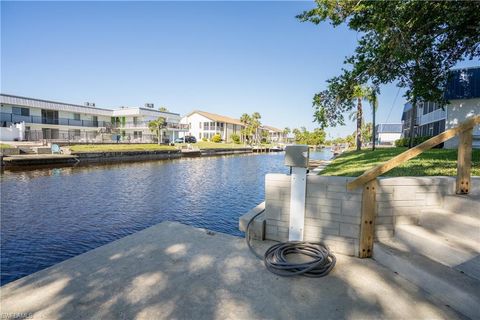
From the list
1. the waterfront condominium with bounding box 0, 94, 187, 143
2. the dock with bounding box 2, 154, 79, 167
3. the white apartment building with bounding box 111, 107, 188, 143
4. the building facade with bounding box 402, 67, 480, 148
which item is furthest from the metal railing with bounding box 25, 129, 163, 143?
the building facade with bounding box 402, 67, 480, 148

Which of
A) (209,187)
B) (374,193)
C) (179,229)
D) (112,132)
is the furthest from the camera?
(112,132)

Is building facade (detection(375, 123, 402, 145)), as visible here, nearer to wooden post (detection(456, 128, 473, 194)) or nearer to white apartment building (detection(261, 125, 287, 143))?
white apartment building (detection(261, 125, 287, 143))

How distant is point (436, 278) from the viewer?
2906 millimetres

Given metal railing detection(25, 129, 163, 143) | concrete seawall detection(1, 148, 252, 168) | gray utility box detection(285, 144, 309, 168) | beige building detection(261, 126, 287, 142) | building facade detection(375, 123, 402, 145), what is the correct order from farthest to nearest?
beige building detection(261, 126, 287, 142)
building facade detection(375, 123, 402, 145)
metal railing detection(25, 129, 163, 143)
concrete seawall detection(1, 148, 252, 168)
gray utility box detection(285, 144, 309, 168)

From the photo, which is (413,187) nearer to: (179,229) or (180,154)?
(179,229)

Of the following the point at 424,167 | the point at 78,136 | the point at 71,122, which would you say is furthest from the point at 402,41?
the point at 71,122

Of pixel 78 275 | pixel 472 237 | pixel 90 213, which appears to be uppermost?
pixel 472 237

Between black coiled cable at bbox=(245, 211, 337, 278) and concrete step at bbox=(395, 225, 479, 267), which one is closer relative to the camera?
concrete step at bbox=(395, 225, 479, 267)

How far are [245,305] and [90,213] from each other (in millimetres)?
9573

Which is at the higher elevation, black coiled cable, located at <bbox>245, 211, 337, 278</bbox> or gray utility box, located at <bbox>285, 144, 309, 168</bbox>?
gray utility box, located at <bbox>285, 144, 309, 168</bbox>

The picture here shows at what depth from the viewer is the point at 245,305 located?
2.86 metres

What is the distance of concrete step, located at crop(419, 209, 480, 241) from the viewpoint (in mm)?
3311

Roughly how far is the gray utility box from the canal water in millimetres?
4922

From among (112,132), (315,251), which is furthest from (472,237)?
(112,132)
